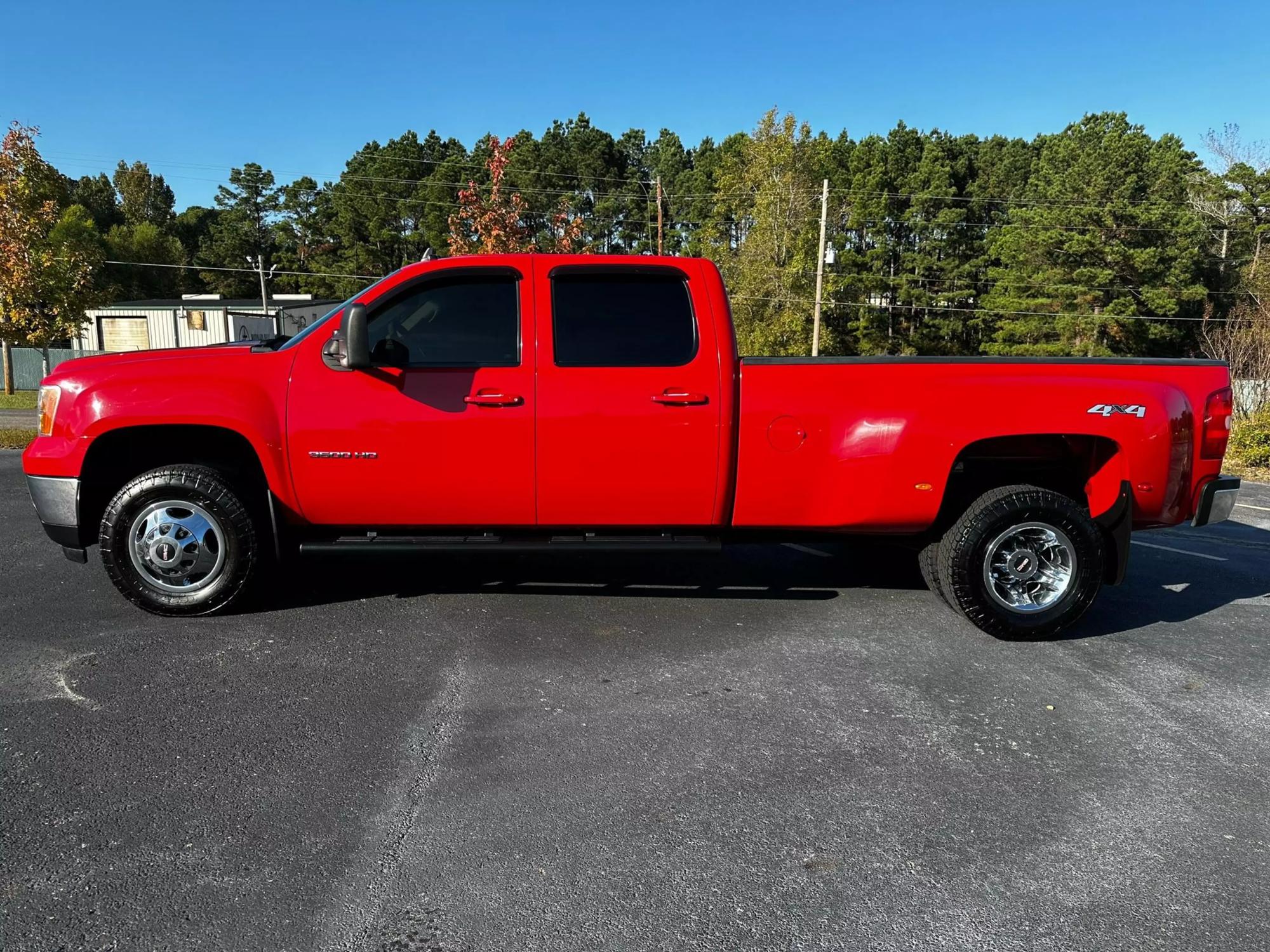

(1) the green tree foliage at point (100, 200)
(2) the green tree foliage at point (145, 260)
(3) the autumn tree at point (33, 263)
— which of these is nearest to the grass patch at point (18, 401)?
(3) the autumn tree at point (33, 263)

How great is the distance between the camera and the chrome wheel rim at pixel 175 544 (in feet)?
14.9

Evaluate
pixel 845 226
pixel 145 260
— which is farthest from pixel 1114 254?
pixel 145 260

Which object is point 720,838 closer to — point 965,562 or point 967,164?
point 965,562

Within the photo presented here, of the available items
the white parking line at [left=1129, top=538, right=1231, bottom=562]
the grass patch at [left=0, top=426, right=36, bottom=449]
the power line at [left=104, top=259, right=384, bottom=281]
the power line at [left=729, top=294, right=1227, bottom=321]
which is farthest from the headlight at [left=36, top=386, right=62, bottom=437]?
the power line at [left=104, top=259, right=384, bottom=281]

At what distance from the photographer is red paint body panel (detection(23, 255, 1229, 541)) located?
14.3 ft

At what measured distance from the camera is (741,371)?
14.6 feet

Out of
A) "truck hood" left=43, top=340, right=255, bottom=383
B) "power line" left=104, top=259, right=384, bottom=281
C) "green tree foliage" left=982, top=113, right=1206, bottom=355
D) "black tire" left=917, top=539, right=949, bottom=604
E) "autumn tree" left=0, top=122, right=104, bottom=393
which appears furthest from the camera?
"power line" left=104, top=259, right=384, bottom=281

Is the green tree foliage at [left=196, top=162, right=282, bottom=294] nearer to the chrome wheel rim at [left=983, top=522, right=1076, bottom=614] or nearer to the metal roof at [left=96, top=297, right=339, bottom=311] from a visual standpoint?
the metal roof at [left=96, top=297, right=339, bottom=311]

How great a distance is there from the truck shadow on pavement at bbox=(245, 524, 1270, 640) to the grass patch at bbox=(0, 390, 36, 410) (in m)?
24.1

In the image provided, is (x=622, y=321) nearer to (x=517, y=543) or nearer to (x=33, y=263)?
(x=517, y=543)

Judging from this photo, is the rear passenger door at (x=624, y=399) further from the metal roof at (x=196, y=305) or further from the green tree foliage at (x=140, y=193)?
the green tree foliage at (x=140, y=193)

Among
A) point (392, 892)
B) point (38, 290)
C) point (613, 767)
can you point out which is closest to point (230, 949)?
point (392, 892)

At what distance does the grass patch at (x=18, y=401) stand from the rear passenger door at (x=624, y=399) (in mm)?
25685

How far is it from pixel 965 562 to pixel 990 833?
200cm
